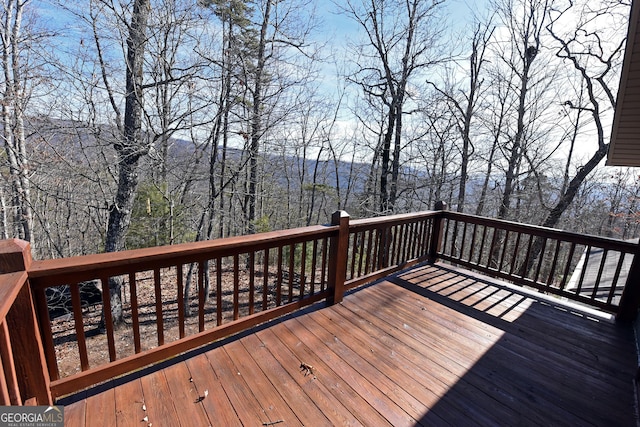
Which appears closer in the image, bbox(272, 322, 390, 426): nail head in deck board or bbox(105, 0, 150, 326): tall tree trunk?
bbox(272, 322, 390, 426): nail head in deck board

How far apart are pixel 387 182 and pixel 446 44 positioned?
4907 millimetres

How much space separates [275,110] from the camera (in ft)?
25.5

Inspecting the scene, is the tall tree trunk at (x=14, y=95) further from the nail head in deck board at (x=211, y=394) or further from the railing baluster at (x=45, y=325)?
the nail head in deck board at (x=211, y=394)

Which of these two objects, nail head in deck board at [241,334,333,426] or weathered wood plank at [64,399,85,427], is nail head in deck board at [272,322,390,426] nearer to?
nail head in deck board at [241,334,333,426]

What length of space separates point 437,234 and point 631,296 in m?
1.99

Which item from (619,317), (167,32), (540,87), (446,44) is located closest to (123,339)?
(167,32)

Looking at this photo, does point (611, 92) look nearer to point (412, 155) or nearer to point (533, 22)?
point (533, 22)

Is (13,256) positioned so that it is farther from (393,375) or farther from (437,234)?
(437,234)

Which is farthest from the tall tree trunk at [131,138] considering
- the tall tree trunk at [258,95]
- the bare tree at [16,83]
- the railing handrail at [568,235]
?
the railing handrail at [568,235]

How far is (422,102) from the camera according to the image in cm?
1020

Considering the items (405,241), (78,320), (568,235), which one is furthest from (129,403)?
(568,235)

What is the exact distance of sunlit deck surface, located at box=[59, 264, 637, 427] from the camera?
1664 millimetres

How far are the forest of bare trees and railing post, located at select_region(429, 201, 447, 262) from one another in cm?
512

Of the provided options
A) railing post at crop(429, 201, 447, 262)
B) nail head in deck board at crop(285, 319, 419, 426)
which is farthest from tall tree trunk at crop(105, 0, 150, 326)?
railing post at crop(429, 201, 447, 262)
